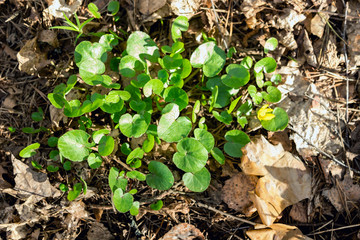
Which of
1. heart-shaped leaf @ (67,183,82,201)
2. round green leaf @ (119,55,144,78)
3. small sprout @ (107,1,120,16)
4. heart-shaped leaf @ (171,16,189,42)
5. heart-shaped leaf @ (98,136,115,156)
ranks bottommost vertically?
heart-shaped leaf @ (67,183,82,201)

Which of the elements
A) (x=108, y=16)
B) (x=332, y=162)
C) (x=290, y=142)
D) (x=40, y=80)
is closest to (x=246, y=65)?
(x=290, y=142)

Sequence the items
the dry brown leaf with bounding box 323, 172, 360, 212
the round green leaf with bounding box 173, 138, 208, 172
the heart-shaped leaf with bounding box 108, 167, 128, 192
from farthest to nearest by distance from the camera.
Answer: the dry brown leaf with bounding box 323, 172, 360, 212 → the heart-shaped leaf with bounding box 108, 167, 128, 192 → the round green leaf with bounding box 173, 138, 208, 172

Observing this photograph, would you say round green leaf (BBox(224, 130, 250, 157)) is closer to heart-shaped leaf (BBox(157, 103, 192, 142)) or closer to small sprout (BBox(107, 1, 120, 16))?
heart-shaped leaf (BBox(157, 103, 192, 142))

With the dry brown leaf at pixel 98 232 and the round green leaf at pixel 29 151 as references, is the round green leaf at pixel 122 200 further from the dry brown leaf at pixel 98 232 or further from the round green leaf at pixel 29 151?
the round green leaf at pixel 29 151

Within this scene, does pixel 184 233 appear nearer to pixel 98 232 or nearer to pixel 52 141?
pixel 98 232

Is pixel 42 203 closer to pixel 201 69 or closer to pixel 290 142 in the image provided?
pixel 201 69

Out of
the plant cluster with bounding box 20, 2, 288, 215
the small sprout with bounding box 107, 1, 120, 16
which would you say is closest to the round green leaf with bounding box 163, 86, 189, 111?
the plant cluster with bounding box 20, 2, 288, 215
